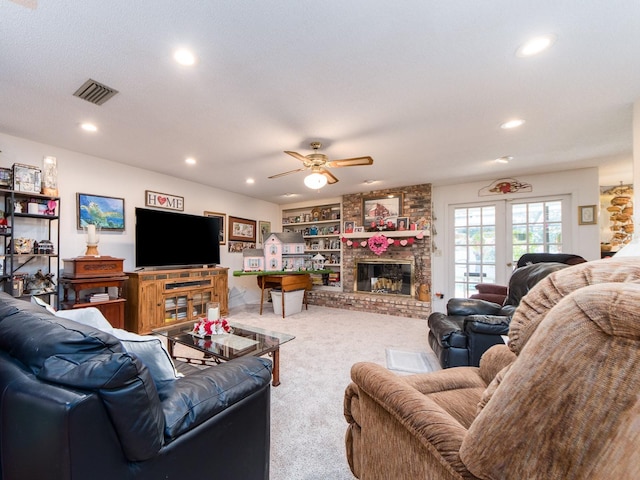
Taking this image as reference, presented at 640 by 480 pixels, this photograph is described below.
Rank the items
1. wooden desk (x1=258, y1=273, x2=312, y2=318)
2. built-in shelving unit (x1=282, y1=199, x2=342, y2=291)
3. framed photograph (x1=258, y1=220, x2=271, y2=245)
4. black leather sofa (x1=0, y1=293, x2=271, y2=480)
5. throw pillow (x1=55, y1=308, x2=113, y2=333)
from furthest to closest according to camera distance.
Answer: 1. framed photograph (x1=258, y1=220, x2=271, y2=245)
2. built-in shelving unit (x1=282, y1=199, x2=342, y2=291)
3. wooden desk (x1=258, y1=273, x2=312, y2=318)
4. throw pillow (x1=55, y1=308, x2=113, y2=333)
5. black leather sofa (x1=0, y1=293, x2=271, y2=480)

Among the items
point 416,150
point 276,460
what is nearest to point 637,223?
point 416,150

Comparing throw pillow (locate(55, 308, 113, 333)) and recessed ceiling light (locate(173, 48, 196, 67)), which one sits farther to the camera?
recessed ceiling light (locate(173, 48, 196, 67))

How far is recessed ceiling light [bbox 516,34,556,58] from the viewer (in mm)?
1556

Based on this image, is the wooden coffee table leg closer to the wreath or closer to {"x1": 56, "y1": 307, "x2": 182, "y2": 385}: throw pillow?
{"x1": 56, "y1": 307, "x2": 182, "y2": 385}: throw pillow

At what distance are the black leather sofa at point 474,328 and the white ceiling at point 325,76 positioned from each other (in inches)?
59.2

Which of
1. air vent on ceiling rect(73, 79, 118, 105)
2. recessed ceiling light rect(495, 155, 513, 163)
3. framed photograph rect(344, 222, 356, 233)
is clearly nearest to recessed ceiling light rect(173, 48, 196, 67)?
air vent on ceiling rect(73, 79, 118, 105)

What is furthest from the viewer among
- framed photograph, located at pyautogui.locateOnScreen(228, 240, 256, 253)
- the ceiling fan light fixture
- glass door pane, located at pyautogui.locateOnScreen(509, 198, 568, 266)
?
framed photograph, located at pyautogui.locateOnScreen(228, 240, 256, 253)

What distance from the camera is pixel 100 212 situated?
3617 mm

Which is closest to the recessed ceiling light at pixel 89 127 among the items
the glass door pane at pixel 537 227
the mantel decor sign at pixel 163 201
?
the mantel decor sign at pixel 163 201

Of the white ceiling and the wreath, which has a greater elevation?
the white ceiling

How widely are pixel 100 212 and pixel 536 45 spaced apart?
4.70m

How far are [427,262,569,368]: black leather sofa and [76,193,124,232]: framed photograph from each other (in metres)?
4.24

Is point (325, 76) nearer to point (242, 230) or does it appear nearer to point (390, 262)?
point (390, 262)

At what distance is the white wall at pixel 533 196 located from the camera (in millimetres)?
3971
